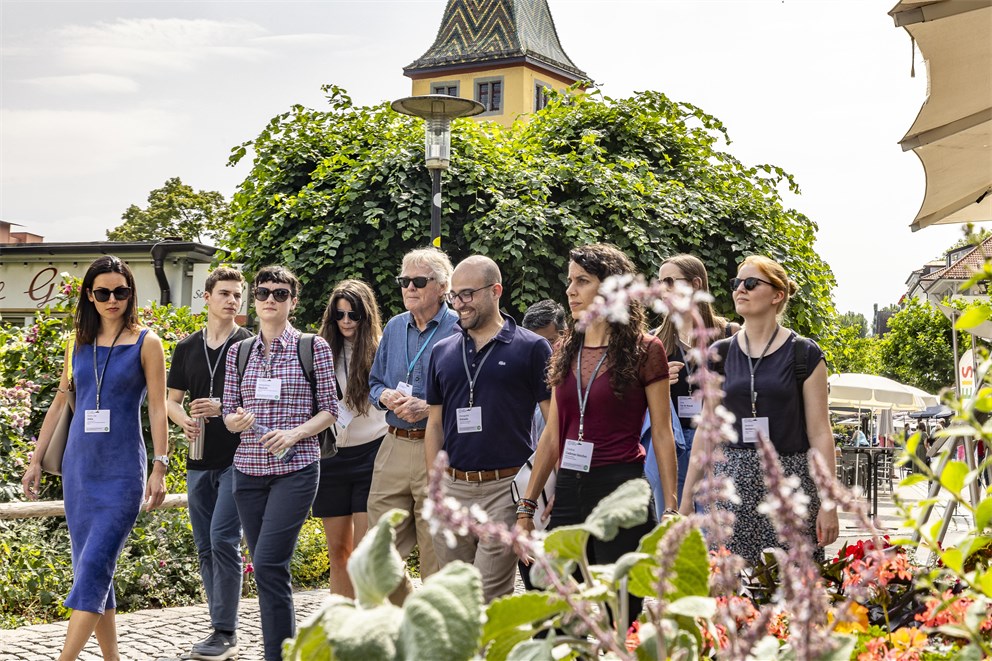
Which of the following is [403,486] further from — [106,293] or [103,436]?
Result: [106,293]

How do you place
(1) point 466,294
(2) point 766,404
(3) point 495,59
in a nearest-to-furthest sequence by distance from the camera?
(2) point 766,404
(1) point 466,294
(3) point 495,59

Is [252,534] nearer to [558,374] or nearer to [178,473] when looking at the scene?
[558,374]

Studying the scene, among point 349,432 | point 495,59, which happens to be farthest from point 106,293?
point 495,59

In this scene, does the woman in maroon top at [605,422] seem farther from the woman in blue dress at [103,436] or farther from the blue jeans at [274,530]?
the woman in blue dress at [103,436]

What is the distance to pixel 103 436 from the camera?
16.9 feet

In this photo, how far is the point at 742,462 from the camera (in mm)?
4754

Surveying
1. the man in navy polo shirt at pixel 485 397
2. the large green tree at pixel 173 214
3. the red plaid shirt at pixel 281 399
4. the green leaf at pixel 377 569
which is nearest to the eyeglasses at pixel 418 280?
the red plaid shirt at pixel 281 399

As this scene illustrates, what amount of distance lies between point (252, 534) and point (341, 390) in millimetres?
1105

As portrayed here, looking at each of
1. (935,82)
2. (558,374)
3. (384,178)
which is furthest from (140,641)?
(384,178)

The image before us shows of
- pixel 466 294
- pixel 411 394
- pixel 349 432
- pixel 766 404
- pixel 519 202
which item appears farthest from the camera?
pixel 519 202

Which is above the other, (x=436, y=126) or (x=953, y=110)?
(x=436, y=126)

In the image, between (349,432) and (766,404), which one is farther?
(349,432)

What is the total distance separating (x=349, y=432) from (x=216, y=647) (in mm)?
1268

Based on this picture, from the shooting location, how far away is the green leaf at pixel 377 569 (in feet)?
3.79
